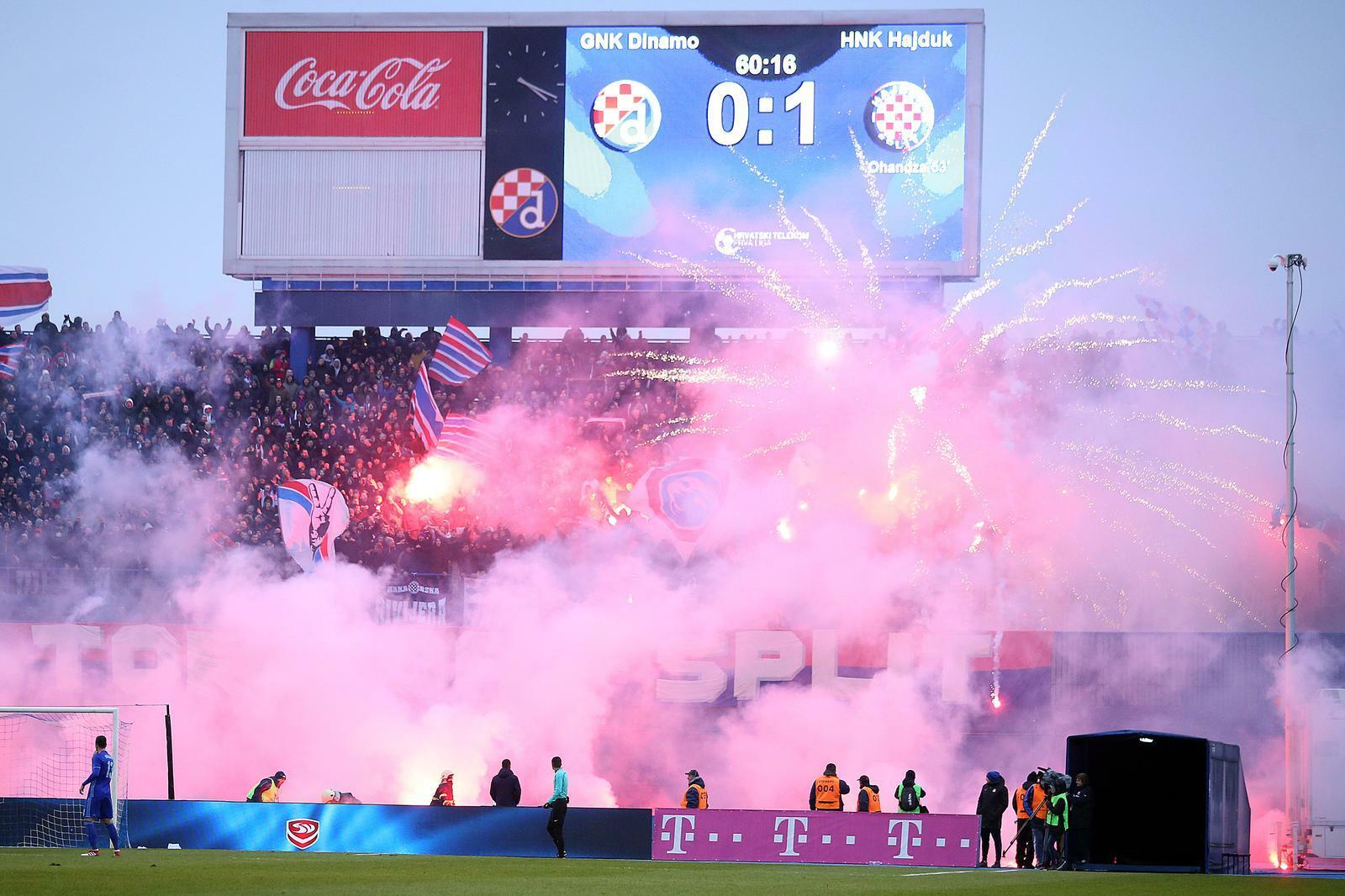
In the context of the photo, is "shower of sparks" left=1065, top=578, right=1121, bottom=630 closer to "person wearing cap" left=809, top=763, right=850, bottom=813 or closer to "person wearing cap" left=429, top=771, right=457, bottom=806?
"person wearing cap" left=809, top=763, right=850, bottom=813

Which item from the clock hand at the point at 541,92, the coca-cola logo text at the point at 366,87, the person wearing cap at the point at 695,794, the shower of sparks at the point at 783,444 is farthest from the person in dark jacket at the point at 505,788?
the coca-cola logo text at the point at 366,87

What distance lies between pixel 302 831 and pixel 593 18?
56.3 ft

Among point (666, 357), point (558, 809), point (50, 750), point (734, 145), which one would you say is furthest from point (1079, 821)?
point (734, 145)

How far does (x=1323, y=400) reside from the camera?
96.0 feet

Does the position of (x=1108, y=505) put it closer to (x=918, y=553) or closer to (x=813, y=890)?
(x=918, y=553)

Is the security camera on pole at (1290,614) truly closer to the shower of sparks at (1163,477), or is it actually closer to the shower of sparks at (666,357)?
the shower of sparks at (1163,477)

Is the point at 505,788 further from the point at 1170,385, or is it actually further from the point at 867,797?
the point at 1170,385

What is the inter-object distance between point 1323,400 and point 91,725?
20.6 m

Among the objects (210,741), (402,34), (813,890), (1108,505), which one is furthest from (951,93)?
(813,890)

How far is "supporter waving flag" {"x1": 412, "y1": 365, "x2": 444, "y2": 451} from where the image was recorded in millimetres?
30406

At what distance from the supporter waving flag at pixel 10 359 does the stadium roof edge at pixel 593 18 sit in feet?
23.7

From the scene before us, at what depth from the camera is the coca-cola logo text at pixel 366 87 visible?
32.1m

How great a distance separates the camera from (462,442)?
29734 mm

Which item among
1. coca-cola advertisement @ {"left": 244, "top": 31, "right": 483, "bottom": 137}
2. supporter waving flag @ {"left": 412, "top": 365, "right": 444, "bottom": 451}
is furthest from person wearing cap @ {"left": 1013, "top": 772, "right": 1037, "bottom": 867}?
coca-cola advertisement @ {"left": 244, "top": 31, "right": 483, "bottom": 137}
